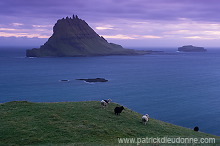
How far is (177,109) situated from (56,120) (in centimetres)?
6109

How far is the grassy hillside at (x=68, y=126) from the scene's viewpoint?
24625 millimetres

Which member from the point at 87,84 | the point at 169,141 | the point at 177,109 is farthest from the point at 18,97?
the point at 169,141

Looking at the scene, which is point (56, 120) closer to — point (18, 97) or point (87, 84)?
point (18, 97)

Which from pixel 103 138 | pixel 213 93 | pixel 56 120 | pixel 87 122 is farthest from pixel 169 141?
pixel 213 93

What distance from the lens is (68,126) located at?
27500 millimetres

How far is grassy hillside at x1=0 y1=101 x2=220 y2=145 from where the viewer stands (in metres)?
24.6

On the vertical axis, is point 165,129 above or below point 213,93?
above

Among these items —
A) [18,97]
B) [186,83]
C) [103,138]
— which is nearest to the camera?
[103,138]

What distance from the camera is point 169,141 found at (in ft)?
80.0

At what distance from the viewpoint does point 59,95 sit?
329ft

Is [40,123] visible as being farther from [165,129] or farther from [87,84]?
[87,84]

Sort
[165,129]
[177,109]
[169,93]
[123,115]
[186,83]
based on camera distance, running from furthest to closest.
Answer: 1. [186,83]
2. [169,93]
3. [177,109]
4. [123,115]
5. [165,129]

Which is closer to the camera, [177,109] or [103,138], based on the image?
[103,138]

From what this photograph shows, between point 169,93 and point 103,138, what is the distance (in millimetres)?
86223
